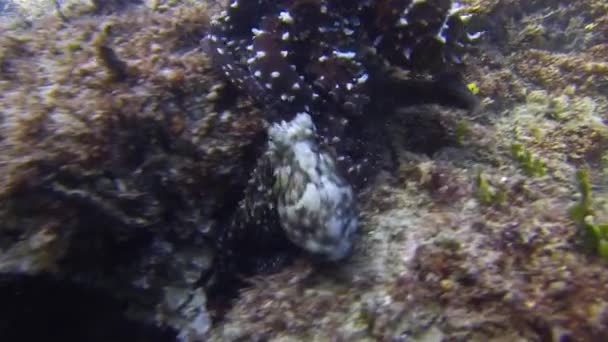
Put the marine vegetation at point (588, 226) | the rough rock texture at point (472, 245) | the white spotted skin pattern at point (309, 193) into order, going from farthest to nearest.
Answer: the white spotted skin pattern at point (309, 193) < the marine vegetation at point (588, 226) < the rough rock texture at point (472, 245)

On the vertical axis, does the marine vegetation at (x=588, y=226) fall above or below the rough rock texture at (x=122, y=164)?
below

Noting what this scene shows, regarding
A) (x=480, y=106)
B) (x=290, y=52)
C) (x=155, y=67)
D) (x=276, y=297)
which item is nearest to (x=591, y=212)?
(x=480, y=106)

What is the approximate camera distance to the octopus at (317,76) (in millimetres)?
2590

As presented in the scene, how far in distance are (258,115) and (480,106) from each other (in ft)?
6.96

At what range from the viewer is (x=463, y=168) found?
10.2ft

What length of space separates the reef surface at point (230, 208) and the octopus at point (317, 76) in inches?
3.1

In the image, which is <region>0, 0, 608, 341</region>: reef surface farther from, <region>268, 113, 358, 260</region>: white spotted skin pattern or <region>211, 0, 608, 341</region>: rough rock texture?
<region>268, 113, 358, 260</region>: white spotted skin pattern

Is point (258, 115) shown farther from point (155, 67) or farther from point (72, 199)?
point (72, 199)

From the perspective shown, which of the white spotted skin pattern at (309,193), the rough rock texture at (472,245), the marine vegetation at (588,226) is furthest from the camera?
the white spotted skin pattern at (309,193)

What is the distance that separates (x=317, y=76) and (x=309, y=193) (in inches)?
38.8

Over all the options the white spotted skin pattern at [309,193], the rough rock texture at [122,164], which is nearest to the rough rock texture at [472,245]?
the white spotted skin pattern at [309,193]

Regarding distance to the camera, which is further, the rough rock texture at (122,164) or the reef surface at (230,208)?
the rough rock texture at (122,164)

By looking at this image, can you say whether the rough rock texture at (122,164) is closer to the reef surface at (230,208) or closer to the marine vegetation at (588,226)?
the reef surface at (230,208)

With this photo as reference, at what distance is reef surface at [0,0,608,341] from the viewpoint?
2113mm
